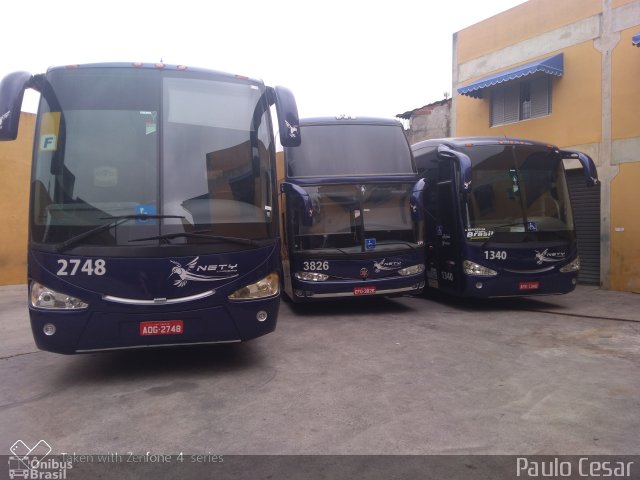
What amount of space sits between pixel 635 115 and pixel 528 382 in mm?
8424

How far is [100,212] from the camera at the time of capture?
4.94 metres

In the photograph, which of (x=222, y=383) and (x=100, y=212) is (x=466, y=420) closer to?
(x=222, y=383)

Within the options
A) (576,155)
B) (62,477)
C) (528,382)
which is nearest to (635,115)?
(576,155)

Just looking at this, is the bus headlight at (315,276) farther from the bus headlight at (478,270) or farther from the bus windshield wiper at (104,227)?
the bus windshield wiper at (104,227)

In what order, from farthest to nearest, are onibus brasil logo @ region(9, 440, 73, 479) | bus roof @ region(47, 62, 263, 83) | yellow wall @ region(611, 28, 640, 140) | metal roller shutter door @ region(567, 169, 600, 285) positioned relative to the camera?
metal roller shutter door @ region(567, 169, 600, 285)
yellow wall @ region(611, 28, 640, 140)
bus roof @ region(47, 62, 263, 83)
onibus brasil logo @ region(9, 440, 73, 479)

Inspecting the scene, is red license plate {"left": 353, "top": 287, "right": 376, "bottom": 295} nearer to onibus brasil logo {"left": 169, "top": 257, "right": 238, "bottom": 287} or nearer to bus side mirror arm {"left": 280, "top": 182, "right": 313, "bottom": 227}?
bus side mirror arm {"left": 280, "top": 182, "right": 313, "bottom": 227}

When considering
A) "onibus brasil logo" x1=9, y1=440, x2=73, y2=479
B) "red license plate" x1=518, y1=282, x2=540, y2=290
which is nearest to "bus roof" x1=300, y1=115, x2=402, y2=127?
"red license plate" x1=518, y1=282, x2=540, y2=290

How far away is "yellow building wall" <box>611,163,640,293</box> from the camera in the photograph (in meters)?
11.0

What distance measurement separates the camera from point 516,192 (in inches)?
355

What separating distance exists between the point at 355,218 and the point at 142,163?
4.37 m

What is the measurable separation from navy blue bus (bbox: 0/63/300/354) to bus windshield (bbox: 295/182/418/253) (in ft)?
10.5

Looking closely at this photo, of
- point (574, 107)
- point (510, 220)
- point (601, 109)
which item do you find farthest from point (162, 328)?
point (574, 107)

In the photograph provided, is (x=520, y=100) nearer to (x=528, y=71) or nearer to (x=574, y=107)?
(x=528, y=71)

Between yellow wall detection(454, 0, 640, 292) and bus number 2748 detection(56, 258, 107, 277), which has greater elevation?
yellow wall detection(454, 0, 640, 292)
